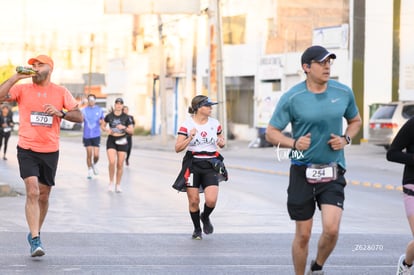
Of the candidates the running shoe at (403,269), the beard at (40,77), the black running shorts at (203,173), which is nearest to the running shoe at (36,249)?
the beard at (40,77)

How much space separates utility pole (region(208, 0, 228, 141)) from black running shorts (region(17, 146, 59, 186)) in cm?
3103

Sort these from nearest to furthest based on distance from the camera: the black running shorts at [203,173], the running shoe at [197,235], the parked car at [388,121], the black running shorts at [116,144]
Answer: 1. the running shoe at [197,235]
2. the black running shorts at [203,173]
3. the black running shorts at [116,144]
4. the parked car at [388,121]

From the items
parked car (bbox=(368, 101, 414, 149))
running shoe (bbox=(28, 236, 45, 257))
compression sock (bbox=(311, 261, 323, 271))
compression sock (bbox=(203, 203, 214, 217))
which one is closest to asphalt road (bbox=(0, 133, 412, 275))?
running shoe (bbox=(28, 236, 45, 257))

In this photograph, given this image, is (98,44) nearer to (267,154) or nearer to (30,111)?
(267,154)

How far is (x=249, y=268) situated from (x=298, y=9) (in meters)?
42.7

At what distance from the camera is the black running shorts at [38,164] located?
10805 millimetres

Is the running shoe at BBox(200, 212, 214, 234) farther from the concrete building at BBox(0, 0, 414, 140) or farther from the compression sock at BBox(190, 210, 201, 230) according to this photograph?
the concrete building at BBox(0, 0, 414, 140)

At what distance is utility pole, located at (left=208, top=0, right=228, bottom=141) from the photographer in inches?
1665

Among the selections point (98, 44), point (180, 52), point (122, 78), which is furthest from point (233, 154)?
point (98, 44)

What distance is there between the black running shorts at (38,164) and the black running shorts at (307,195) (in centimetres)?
336

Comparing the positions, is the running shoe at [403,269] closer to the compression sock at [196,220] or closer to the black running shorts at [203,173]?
the compression sock at [196,220]

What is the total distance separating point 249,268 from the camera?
10.2 metres

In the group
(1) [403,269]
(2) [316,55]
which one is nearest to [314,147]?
(2) [316,55]

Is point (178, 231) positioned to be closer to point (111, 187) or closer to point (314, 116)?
point (314, 116)
